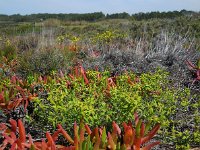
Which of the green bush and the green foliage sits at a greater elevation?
the green bush

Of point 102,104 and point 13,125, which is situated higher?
point 102,104

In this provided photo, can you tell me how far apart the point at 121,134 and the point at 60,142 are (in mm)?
742

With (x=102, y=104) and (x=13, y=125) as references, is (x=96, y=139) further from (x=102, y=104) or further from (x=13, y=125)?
(x=13, y=125)

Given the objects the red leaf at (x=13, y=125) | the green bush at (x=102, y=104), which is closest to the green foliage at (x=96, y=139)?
the red leaf at (x=13, y=125)

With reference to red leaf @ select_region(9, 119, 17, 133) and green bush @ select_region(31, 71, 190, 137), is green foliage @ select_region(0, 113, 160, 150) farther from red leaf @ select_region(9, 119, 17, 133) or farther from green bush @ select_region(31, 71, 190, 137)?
green bush @ select_region(31, 71, 190, 137)

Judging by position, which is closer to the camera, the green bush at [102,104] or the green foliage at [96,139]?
the green foliage at [96,139]

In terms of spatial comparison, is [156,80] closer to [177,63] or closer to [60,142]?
[60,142]

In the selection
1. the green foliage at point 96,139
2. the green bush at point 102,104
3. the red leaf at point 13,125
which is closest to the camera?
the green foliage at point 96,139

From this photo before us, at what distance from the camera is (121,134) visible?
161 inches

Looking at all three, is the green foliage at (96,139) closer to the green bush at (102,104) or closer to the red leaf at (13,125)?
the red leaf at (13,125)

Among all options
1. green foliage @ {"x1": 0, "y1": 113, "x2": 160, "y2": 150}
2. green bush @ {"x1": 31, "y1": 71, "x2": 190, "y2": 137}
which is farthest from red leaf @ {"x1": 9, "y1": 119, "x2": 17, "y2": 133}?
green bush @ {"x1": 31, "y1": 71, "x2": 190, "y2": 137}

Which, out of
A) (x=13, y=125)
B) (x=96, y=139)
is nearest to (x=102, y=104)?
(x=96, y=139)

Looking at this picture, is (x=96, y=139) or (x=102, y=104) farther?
(x=102, y=104)

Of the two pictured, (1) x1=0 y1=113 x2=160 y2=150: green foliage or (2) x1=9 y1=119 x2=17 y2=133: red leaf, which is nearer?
(1) x1=0 y1=113 x2=160 y2=150: green foliage
